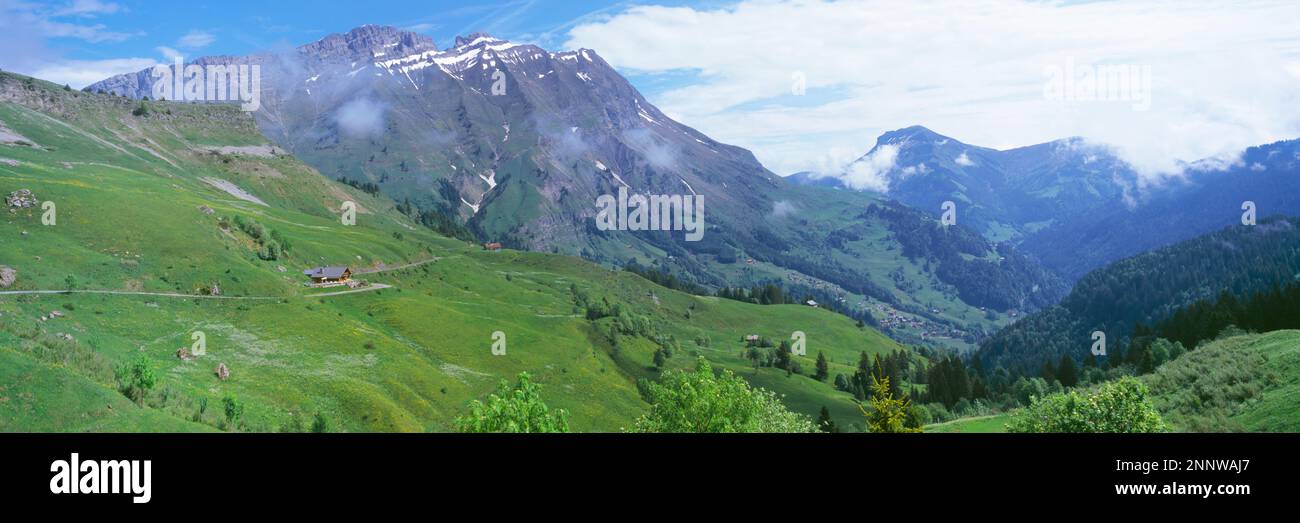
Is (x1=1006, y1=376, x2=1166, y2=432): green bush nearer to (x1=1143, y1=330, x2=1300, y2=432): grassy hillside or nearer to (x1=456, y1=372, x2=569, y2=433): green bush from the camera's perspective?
(x1=1143, y1=330, x2=1300, y2=432): grassy hillside

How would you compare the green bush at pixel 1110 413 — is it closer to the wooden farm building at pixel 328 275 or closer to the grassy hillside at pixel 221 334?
the grassy hillside at pixel 221 334

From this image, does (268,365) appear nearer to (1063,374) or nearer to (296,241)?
(296,241)

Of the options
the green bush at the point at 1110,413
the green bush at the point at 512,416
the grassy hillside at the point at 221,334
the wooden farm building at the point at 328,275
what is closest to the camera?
the green bush at the point at 512,416

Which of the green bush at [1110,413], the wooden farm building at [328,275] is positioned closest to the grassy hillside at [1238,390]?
the green bush at [1110,413]

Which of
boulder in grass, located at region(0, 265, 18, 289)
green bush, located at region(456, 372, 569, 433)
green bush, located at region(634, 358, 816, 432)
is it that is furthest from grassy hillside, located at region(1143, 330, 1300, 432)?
boulder in grass, located at region(0, 265, 18, 289)

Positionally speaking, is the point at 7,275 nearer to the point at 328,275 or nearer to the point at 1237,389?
the point at 328,275

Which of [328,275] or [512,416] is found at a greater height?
[328,275]

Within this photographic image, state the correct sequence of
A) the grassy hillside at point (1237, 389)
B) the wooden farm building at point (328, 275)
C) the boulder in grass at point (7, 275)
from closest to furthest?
the grassy hillside at point (1237, 389), the boulder in grass at point (7, 275), the wooden farm building at point (328, 275)

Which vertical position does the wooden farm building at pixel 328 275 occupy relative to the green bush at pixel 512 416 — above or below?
above

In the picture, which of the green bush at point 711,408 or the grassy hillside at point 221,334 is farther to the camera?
the grassy hillside at point 221,334

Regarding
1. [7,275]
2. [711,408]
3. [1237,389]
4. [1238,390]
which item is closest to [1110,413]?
[1238,390]

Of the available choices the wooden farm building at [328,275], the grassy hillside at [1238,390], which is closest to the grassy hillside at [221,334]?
the wooden farm building at [328,275]
